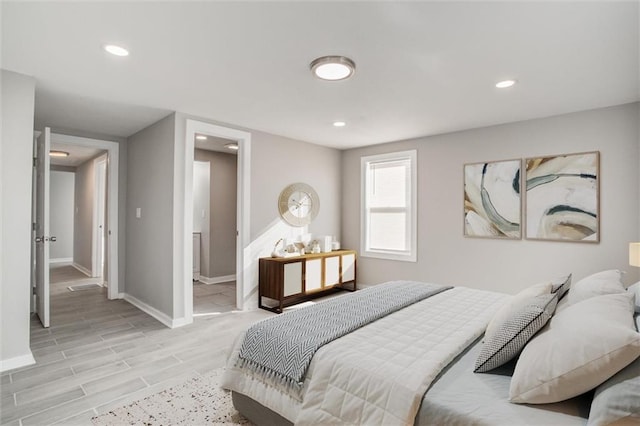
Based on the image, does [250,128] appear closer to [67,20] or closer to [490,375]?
[67,20]

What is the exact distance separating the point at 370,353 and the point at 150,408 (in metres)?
1.56

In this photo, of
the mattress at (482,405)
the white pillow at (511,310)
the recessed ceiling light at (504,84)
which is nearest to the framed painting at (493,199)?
the recessed ceiling light at (504,84)

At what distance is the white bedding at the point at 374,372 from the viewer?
131cm

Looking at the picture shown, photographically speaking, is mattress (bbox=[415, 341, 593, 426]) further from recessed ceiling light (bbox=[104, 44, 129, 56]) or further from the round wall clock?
the round wall clock

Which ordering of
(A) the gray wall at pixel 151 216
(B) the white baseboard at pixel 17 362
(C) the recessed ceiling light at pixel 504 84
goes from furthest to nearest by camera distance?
(A) the gray wall at pixel 151 216
(C) the recessed ceiling light at pixel 504 84
(B) the white baseboard at pixel 17 362

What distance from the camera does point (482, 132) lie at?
4.17 metres

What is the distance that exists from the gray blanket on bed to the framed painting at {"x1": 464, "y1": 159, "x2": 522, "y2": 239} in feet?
7.25

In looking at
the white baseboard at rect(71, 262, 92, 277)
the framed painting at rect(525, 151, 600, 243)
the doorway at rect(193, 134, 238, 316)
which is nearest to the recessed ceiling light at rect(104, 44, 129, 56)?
the doorway at rect(193, 134, 238, 316)

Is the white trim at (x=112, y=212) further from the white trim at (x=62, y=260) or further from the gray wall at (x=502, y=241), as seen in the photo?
the white trim at (x=62, y=260)

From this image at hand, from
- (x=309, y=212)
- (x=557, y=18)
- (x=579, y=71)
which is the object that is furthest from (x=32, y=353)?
(x=579, y=71)

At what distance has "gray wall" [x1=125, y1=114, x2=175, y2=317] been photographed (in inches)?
149

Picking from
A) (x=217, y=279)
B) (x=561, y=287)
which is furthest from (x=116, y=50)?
(x=217, y=279)

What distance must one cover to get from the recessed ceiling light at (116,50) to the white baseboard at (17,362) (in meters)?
2.53

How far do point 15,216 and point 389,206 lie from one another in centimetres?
437
